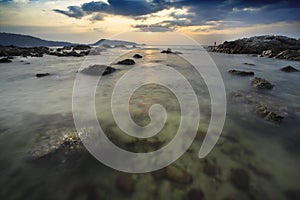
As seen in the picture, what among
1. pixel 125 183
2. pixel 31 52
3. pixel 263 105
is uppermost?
pixel 31 52

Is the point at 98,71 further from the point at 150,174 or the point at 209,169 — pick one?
the point at 209,169

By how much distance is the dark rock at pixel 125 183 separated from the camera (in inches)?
98.9

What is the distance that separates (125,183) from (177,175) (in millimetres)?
847

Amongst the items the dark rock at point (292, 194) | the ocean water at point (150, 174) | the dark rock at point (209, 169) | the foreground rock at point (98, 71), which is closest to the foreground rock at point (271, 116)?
the ocean water at point (150, 174)

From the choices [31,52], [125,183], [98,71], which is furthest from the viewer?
Result: [31,52]

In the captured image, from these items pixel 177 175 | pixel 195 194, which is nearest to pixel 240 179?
pixel 195 194

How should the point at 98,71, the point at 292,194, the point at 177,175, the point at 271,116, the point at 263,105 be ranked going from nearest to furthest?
the point at 292,194 → the point at 177,175 → the point at 271,116 → the point at 263,105 → the point at 98,71

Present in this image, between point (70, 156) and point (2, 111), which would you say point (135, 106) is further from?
point (2, 111)

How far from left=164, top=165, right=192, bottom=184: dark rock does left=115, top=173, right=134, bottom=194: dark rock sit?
583 mm

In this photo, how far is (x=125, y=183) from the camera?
2611 mm

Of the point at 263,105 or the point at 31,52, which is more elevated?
the point at 31,52

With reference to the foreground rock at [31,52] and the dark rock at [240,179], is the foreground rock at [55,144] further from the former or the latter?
the foreground rock at [31,52]

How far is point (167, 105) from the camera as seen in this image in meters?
5.77

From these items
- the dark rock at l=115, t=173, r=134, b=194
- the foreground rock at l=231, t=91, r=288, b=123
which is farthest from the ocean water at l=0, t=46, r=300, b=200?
the foreground rock at l=231, t=91, r=288, b=123
